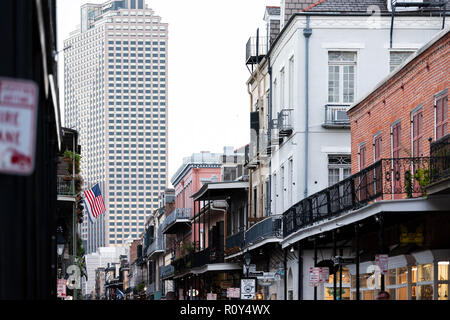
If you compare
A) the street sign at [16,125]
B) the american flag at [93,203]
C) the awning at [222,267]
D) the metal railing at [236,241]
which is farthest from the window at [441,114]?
the awning at [222,267]

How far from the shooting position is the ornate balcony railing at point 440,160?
17719 millimetres

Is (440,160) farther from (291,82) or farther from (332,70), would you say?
(291,82)

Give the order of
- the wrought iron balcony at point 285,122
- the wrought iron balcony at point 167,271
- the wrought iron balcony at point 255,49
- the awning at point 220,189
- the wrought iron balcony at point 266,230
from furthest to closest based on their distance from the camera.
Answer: the wrought iron balcony at point 167,271 < the awning at point 220,189 < the wrought iron balcony at point 255,49 < the wrought iron balcony at point 266,230 < the wrought iron balcony at point 285,122

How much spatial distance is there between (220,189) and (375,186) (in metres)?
24.0

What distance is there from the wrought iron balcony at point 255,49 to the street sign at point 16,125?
114ft

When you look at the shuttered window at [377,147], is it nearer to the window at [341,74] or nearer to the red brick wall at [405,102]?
the red brick wall at [405,102]

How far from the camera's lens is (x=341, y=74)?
113 ft

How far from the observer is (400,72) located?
2445cm

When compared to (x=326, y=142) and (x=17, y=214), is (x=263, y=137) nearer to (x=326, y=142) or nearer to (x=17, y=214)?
(x=326, y=142)

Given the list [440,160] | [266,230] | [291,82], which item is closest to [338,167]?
[291,82]

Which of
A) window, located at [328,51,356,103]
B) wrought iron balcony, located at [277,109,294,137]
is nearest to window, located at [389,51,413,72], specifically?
window, located at [328,51,356,103]

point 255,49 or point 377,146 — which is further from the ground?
point 255,49

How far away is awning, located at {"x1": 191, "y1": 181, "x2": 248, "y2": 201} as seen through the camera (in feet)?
152

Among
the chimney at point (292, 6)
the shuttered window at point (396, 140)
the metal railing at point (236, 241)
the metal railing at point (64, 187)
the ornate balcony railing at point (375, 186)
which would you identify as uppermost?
the chimney at point (292, 6)
